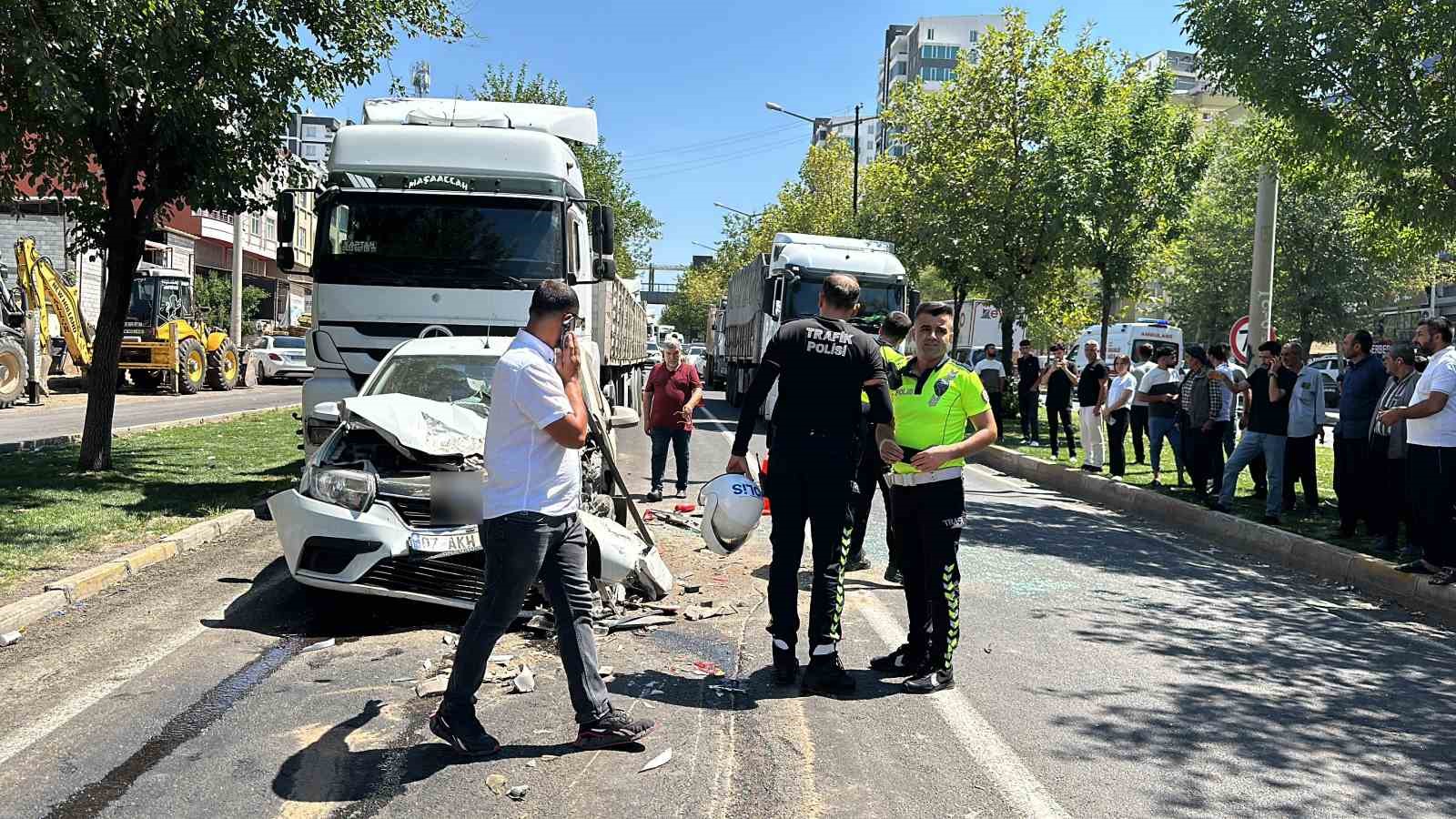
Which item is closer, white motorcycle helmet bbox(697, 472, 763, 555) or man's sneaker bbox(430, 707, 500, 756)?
man's sneaker bbox(430, 707, 500, 756)

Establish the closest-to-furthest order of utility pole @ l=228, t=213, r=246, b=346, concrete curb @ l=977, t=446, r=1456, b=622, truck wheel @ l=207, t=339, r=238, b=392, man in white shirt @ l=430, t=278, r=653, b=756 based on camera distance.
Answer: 1. man in white shirt @ l=430, t=278, r=653, b=756
2. concrete curb @ l=977, t=446, r=1456, b=622
3. truck wheel @ l=207, t=339, r=238, b=392
4. utility pole @ l=228, t=213, r=246, b=346

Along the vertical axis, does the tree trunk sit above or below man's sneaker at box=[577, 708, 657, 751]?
above

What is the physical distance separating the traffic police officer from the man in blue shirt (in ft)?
22.0

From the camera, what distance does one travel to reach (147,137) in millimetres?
12539

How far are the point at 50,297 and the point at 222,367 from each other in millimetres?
7709

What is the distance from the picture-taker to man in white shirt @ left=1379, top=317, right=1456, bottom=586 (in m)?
8.41

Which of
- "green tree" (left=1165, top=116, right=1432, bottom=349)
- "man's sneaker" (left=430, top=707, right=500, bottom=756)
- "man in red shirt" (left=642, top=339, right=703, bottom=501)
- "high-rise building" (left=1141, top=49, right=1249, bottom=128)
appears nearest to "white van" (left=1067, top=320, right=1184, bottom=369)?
"green tree" (left=1165, top=116, right=1432, bottom=349)

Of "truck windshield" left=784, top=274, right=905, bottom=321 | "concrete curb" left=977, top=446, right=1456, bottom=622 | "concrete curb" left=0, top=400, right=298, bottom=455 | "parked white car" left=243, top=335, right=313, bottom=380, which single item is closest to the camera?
"concrete curb" left=977, top=446, right=1456, bottom=622

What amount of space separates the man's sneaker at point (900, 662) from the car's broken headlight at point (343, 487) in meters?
2.85

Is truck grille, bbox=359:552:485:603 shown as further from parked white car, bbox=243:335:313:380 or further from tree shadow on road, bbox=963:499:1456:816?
parked white car, bbox=243:335:313:380

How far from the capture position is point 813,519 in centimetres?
556

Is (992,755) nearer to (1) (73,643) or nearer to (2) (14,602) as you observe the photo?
(1) (73,643)

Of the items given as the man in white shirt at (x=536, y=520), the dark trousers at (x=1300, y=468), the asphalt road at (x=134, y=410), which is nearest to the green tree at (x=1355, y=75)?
the dark trousers at (x=1300, y=468)

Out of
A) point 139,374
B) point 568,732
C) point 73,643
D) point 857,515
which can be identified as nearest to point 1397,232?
point 857,515
